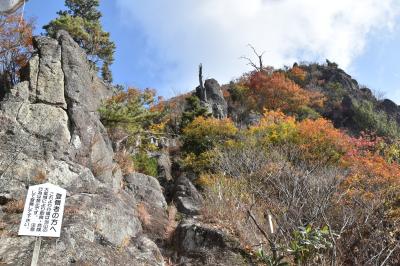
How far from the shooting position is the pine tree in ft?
82.9

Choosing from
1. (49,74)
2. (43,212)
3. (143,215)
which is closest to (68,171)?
(143,215)

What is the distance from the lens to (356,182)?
50.7 ft

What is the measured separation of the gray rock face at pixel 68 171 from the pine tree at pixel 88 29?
9121 millimetres

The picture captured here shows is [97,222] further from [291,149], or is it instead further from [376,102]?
[376,102]

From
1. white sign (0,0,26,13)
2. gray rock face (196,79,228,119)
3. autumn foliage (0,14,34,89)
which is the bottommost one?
white sign (0,0,26,13)

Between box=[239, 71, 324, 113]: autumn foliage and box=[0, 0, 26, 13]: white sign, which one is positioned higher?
box=[239, 71, 324, 113]: autumn foliage

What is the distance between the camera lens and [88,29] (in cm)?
2788

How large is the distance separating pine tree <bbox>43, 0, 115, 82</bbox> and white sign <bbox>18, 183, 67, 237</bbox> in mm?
16712

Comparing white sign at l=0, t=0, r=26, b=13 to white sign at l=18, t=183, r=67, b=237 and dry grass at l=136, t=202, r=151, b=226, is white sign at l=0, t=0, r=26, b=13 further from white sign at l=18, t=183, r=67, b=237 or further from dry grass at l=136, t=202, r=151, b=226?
dry grass at l=136, t=202, r=151, b=226

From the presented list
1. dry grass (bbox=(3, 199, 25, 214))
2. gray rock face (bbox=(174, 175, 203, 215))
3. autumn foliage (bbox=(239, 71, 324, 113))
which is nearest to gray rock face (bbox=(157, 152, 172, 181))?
gray rock face (bbox=(174, 175, 203, 215))

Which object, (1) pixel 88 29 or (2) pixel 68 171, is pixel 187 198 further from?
(1) pixel 88 29

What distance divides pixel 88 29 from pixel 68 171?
18.1 m

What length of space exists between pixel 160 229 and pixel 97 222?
4327mm

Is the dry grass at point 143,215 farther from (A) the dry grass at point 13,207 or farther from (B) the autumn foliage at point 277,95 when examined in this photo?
(B) the autumn foliage at point 277,95
